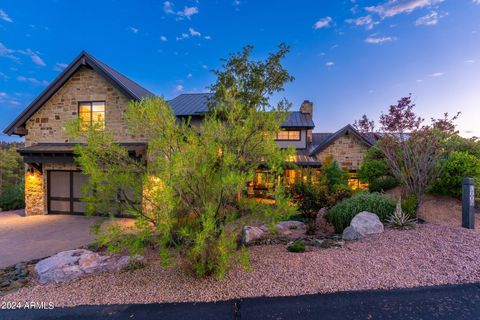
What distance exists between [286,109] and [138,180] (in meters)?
3.23

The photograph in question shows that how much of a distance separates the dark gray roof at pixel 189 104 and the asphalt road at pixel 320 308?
13.5m

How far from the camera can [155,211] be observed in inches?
147

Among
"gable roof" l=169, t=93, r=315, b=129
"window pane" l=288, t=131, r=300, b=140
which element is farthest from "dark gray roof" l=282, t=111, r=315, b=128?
"window pane" l=288, t=131, r=300, b=140

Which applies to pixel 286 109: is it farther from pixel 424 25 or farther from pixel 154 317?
pixel 424 25

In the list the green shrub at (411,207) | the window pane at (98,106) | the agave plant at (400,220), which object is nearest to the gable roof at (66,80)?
the window pane at (98,106)

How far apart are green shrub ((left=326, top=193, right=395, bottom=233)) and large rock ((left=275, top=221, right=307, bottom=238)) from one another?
1.12m

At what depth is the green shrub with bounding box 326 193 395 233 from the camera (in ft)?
24.3

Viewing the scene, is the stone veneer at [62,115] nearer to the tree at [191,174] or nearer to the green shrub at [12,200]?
the green shrub at [12,200]

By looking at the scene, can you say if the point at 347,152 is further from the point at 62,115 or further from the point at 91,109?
the point at 62,115

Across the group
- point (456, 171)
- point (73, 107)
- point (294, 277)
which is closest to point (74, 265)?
point (294, 277)

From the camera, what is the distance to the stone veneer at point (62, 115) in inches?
442

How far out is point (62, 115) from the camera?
11.5 metres

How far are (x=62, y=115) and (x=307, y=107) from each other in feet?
56.9

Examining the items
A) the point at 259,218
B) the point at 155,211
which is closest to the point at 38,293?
the point at 155,211
